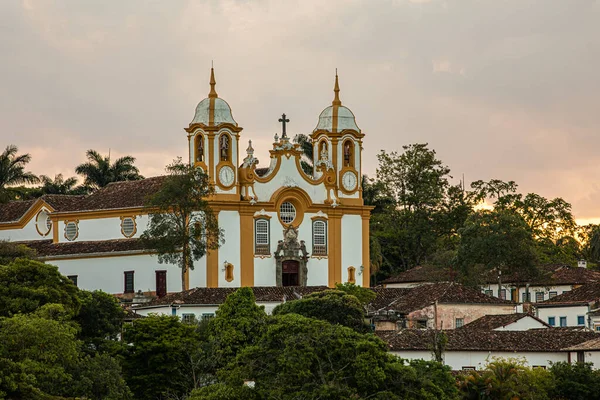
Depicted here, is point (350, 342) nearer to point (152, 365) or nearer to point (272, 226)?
point (152, 365)

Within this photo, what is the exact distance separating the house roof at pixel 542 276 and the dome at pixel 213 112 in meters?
14.3

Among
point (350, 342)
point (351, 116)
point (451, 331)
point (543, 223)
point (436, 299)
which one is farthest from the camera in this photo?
point (543, 223)

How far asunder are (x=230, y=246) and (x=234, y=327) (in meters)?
23.4

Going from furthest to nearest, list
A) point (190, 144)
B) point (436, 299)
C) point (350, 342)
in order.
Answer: point (190, 144) → point (436, 299) → point (350, 342)

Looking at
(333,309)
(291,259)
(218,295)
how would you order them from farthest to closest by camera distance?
(291,259) → (218,295) → (333,309)

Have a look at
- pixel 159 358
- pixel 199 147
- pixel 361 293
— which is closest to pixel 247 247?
pixel 199 147

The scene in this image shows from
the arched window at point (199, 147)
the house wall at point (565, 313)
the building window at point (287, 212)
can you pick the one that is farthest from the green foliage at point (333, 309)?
the building window at point (287, 212)

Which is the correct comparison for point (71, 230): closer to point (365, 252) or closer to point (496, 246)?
point (365, 252)

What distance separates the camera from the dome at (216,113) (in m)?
80.8

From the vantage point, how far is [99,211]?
83.0m

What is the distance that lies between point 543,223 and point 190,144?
2622cm

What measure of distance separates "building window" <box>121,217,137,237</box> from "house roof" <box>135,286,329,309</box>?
381 inches

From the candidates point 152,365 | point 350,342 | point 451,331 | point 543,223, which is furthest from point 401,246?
point 350,342

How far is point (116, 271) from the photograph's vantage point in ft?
265
